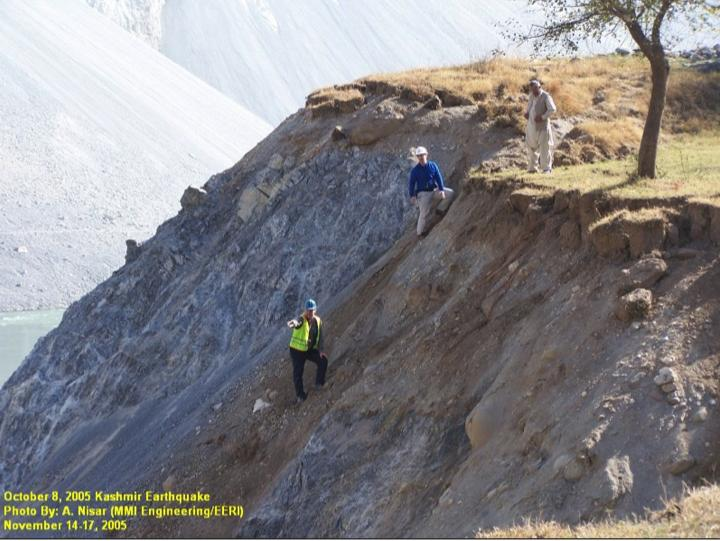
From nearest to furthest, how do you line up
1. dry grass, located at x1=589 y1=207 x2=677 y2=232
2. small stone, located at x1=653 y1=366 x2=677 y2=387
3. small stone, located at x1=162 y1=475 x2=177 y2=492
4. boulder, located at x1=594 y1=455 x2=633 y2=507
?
boulder, located at x1=594 y1=455 x2=633 y2=507
small stone, located at x1=653 y1=366 x2=677 y2=387
dry grass, located at x1=589 y1=207 x2=677 y2=232
small stone, located at x1=162 y1=475 x2=177 y2=492

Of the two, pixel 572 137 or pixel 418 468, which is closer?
pixel 418 468

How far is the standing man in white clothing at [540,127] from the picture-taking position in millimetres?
16594

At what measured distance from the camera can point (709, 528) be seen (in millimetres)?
8000

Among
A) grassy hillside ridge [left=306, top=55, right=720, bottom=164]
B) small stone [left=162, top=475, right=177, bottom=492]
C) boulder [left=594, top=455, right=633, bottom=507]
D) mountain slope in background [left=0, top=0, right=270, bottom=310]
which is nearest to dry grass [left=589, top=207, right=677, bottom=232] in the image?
boulder [left=594, top=455, right=633, bottom=507]

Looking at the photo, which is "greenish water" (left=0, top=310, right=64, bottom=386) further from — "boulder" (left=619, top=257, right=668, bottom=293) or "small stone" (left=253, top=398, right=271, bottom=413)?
"boulder" (left=619, top=257, right=668, bottom=293)

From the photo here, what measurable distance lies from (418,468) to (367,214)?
8.83 metres

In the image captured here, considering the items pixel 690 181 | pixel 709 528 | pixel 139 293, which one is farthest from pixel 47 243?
pixel 709 528

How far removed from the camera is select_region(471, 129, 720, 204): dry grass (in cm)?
1304

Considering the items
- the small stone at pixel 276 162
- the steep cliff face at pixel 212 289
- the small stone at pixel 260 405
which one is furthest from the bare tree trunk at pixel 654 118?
the small stone at pixel 276 162

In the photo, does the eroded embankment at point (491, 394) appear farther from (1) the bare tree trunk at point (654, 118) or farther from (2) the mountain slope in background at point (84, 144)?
(2) the mountain slope in background at point (84, 144)

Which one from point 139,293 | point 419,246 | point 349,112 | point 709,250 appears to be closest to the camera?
point 709,250

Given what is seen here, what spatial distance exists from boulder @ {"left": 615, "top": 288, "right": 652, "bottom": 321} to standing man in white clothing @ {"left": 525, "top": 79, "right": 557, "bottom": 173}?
559cm

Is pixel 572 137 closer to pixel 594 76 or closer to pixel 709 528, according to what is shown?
pixel 594 76

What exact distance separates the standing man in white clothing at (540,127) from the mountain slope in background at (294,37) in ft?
214
